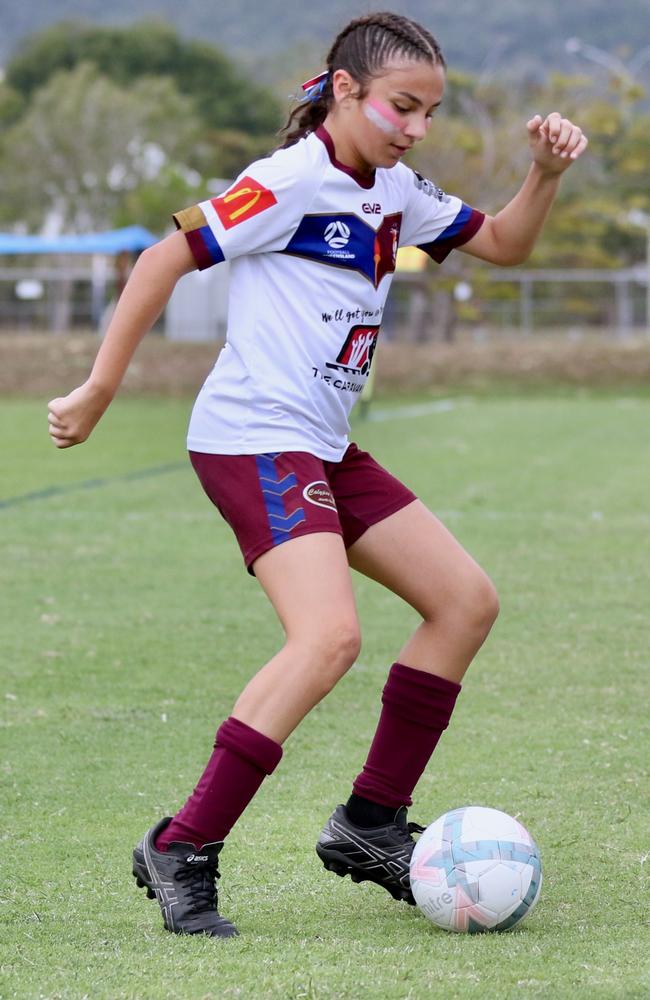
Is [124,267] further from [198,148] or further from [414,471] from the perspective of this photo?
[198,148]

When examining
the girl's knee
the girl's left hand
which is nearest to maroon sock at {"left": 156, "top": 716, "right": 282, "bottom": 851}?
the girl's knee

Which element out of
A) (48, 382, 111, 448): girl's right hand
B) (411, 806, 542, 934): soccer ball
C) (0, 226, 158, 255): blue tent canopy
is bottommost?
(411, 806, 542, 934): soccer ball

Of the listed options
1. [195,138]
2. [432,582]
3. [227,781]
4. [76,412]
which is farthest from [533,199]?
[195,138]

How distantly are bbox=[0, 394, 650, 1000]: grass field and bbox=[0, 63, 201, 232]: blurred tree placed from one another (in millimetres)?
42157

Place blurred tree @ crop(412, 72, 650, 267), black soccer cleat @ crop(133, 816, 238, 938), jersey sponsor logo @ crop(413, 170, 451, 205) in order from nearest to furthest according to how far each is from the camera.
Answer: black soccer cleat @ crop(133, 816, 238, 938)
jersey sponsor logo @ crop(413, 170, 451, 205)
blurred tree @ crop(412, 72, 650, 267)

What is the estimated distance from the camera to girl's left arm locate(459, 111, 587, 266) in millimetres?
3691

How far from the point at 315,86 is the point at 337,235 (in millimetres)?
403

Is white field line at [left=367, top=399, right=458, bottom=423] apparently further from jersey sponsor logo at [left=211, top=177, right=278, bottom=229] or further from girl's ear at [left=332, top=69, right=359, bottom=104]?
jersey sponsor logo at [left=211, top=177, right=278, bottom=229]

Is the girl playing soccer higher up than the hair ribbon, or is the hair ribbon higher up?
the hair ribbon

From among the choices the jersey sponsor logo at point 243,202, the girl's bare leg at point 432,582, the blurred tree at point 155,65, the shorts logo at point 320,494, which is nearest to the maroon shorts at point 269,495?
the shorts logo at point 320,494

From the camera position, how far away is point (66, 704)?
5504 millimetres

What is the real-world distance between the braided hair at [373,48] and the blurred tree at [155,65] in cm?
7608

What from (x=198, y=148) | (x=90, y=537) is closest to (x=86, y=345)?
(x=90, y=537)

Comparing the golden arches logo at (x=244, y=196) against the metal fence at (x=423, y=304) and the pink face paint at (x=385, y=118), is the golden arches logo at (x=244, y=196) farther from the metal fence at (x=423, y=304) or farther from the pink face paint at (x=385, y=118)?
the metal fence at (x=423, y=304)
